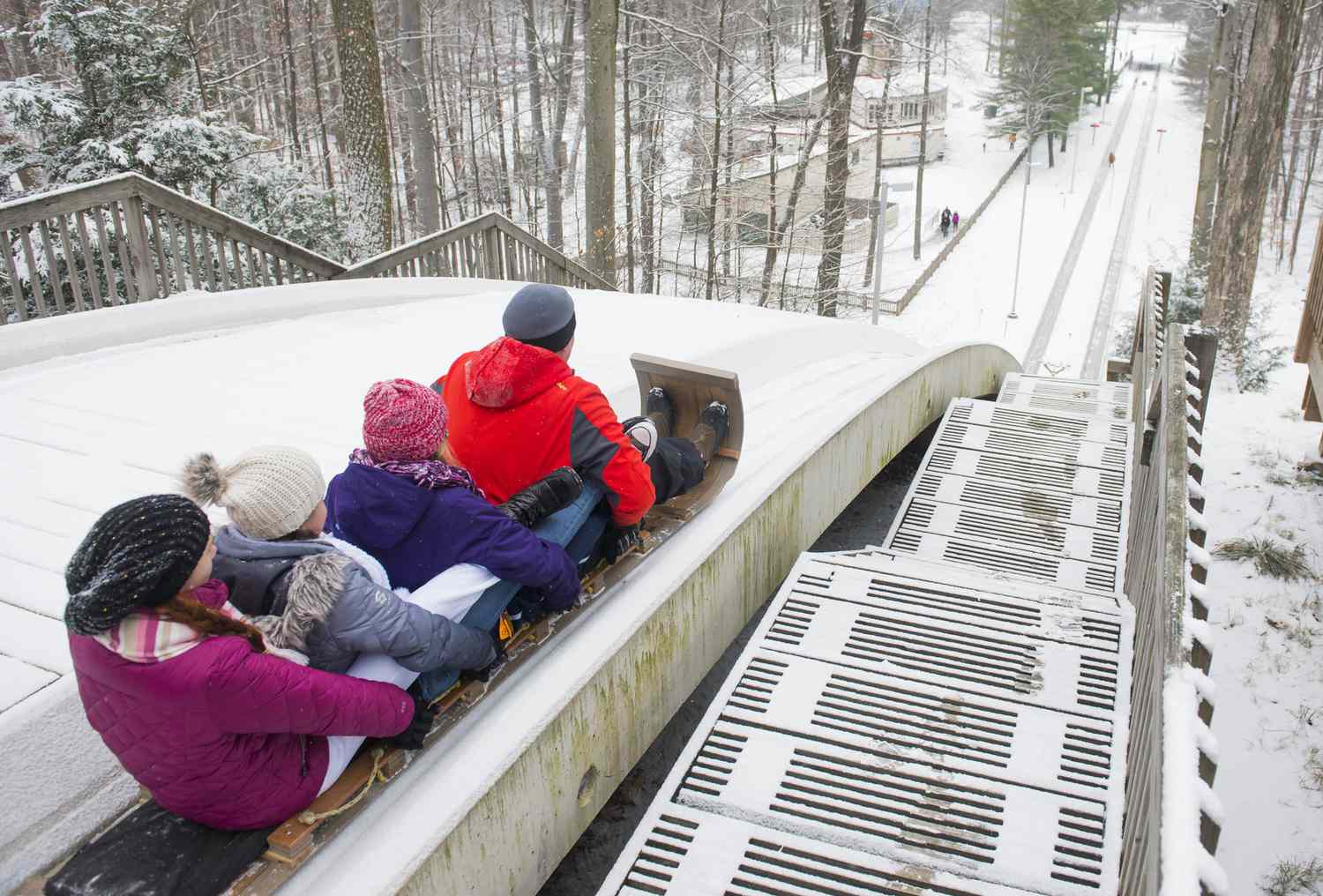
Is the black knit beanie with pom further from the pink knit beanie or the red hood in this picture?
the red hood

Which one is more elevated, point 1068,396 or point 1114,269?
Answer: point 1068,396

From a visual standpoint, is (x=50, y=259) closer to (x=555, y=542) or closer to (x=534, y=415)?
(x=534, y=415)

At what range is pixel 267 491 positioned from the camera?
2.32m

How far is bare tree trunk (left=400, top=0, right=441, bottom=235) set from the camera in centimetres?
1612

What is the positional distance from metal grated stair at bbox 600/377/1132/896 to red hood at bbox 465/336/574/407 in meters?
1.25

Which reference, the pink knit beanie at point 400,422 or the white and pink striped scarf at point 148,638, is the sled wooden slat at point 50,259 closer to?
the pink knit beanie at point 400,422

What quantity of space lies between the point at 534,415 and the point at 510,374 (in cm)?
17

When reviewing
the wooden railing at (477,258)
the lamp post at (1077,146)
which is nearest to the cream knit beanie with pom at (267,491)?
the wooden railing at (477,258)

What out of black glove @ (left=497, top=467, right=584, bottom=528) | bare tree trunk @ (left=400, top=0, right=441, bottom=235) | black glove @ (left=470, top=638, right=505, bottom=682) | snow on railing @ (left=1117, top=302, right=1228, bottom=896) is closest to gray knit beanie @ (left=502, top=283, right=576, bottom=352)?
black glove @ (left=497, top=467, right=584, bottom=528)

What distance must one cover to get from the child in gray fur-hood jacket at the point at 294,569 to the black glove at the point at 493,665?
0.45m

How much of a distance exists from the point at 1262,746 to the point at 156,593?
239 inches

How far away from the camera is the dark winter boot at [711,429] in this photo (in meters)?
4.38

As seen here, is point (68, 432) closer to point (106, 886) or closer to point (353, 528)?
point (353, 528)

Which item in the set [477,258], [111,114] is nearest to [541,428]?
[477,258]
